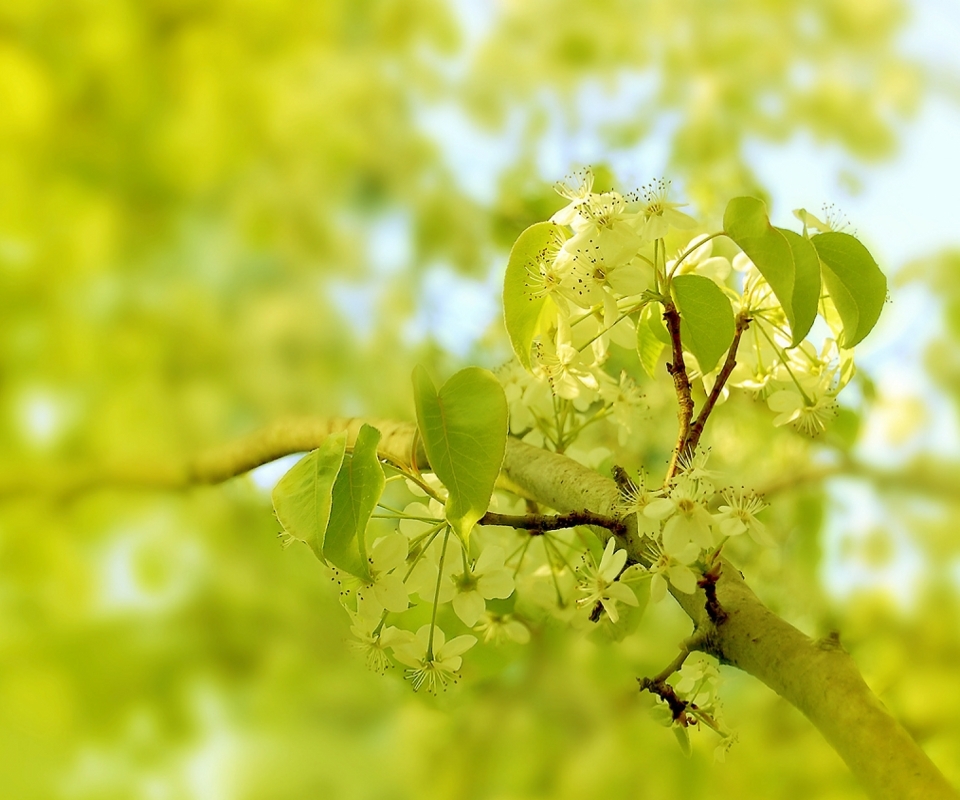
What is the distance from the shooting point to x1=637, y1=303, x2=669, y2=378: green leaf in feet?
0.88

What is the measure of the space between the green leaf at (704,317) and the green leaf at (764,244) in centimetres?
2

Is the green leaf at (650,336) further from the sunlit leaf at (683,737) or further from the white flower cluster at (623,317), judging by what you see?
the sunlit leaf at (683,737)

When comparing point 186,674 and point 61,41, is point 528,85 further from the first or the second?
point 186,674

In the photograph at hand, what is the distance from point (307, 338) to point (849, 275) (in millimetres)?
959

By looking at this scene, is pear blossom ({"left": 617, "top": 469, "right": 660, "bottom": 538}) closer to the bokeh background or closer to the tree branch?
the tree branch

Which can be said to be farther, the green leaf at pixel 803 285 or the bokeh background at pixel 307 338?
the bokeh background at pixel 307 338

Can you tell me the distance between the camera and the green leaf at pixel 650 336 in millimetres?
268

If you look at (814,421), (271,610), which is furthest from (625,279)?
(271,610)

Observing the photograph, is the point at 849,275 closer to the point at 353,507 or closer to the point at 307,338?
the point at 353,507

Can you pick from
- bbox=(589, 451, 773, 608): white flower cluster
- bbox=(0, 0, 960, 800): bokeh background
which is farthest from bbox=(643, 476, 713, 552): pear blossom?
bbox=(0, 0, 960, 800): bokeh background

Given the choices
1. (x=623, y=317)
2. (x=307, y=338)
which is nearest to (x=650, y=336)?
(x=623, y=317)

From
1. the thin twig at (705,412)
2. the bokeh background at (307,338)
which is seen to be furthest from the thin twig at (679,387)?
the bokeh background at (307,338)

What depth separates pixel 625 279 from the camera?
0.23m

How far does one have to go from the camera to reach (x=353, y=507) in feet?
0.68
